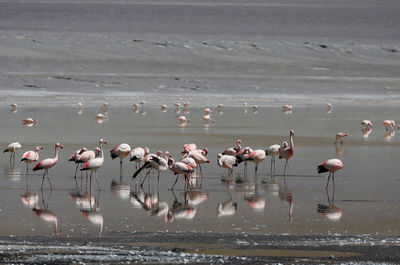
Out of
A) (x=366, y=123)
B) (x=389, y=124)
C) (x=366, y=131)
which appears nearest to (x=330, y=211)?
(x=366, y=131)

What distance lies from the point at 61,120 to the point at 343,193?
13.6 metres

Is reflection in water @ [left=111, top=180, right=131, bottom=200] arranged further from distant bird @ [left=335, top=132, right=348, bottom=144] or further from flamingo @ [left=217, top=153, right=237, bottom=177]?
distant bird @ [left=335, top=132, right=348, bottom=144]

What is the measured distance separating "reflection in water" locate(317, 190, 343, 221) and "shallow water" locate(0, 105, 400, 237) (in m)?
0.03

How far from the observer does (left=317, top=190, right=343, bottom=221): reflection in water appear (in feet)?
39.6

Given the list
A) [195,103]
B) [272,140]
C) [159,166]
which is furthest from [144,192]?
[195,103]

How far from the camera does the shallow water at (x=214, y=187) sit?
11500mm

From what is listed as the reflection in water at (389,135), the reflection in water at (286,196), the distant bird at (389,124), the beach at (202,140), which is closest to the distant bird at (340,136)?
the beach at (202,140)

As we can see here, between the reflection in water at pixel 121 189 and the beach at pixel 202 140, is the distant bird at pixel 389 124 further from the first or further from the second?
the reflection in water at pixel 121 189

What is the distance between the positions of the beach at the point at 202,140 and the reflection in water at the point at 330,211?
0.15 feet

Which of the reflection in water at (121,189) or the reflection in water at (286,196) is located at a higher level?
the reflection in water at (286,196)

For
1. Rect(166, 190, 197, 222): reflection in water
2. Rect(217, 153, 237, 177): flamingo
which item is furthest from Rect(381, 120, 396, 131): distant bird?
Rect(166, 190, 197, 222): reflection in water

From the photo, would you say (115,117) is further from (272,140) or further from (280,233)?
(280,233)

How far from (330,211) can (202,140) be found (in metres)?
9.29

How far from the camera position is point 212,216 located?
477 inches
